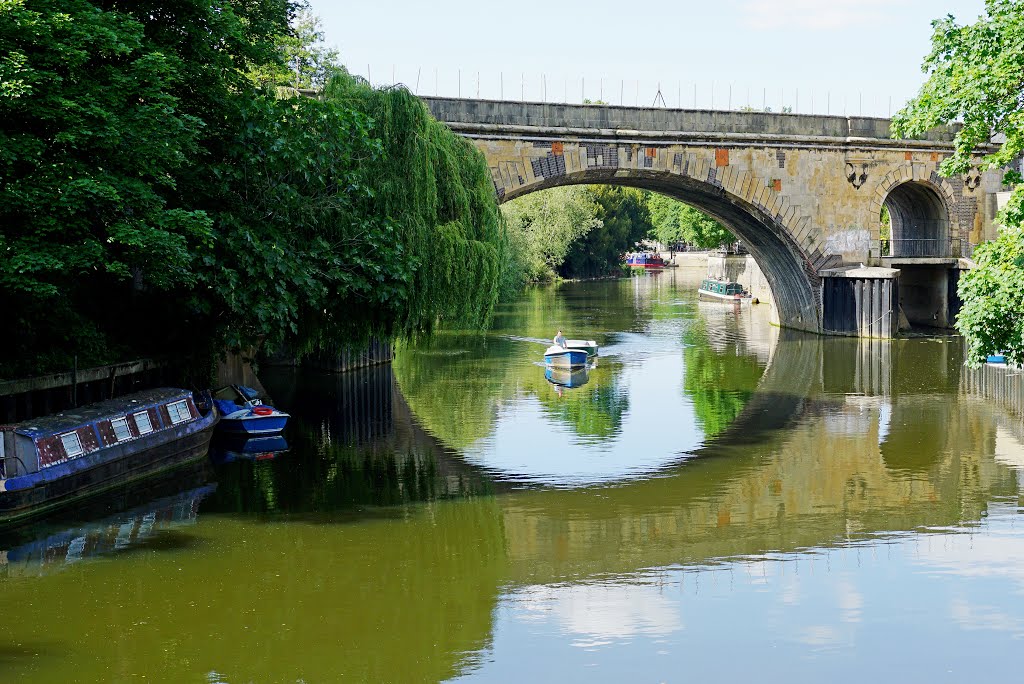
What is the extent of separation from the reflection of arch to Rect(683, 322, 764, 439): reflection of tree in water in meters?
8.12

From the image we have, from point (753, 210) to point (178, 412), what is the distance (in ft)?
74.8

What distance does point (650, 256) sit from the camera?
96.1 metres

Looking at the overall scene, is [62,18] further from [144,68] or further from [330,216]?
[330,216]

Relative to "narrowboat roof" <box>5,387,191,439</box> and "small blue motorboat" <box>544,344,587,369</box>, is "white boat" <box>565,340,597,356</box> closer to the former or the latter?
"small blue motorboat" <box>544,344,587,369</box>

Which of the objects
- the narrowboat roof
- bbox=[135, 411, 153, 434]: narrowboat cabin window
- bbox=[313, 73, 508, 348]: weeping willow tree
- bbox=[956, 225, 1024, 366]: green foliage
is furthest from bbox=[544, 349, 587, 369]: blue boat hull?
bbox=[956, 225, 1024, 366]: green foliage

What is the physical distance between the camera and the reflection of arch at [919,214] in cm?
3975

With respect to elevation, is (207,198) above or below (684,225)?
below

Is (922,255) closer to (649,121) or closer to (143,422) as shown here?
(649,121)

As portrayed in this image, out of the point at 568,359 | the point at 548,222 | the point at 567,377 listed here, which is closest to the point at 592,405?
the point at 567,377

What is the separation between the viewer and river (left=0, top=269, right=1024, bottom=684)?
36.8 ft

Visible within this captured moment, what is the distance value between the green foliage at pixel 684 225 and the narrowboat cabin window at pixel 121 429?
130 ft

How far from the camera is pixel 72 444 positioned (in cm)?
1670

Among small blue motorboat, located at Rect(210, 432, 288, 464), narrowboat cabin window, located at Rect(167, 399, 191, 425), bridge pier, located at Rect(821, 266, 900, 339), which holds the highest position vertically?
bridge pier, located at Rect(821, 266, 900, 339)

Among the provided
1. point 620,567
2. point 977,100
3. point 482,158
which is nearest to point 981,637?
point 620,567
